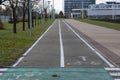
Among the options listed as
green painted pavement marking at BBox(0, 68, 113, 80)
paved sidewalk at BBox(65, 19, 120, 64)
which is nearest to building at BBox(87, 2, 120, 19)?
paved sidewalk at BBox(65, 19, 120, 64)

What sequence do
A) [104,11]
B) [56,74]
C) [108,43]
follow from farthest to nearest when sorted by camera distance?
[104,11] < [108,43] < [56,74]

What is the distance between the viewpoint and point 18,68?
1312cm

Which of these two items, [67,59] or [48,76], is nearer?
[48,76]

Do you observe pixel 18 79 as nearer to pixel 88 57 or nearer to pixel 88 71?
pixel 88 71

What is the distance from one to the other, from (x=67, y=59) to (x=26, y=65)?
2.40 m

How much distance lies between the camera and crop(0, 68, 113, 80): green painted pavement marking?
11.2m

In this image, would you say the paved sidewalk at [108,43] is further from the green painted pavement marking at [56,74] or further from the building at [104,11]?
the building at [104,11]

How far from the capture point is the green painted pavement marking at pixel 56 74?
442 inches

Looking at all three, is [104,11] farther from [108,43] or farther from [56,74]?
[56,74]

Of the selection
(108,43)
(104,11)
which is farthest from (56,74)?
(104,11)

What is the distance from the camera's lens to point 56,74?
1190 cm

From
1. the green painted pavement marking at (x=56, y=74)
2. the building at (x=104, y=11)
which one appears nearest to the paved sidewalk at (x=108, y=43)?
the green painted pavement marking at (x=56, y=74)

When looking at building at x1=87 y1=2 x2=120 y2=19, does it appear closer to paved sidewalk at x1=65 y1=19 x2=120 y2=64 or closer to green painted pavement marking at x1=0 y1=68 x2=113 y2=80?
paved sidewalk at x1=65 y1=19 x2=120 y2=64

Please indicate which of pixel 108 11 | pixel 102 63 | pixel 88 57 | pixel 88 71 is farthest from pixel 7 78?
pixel 108 11
